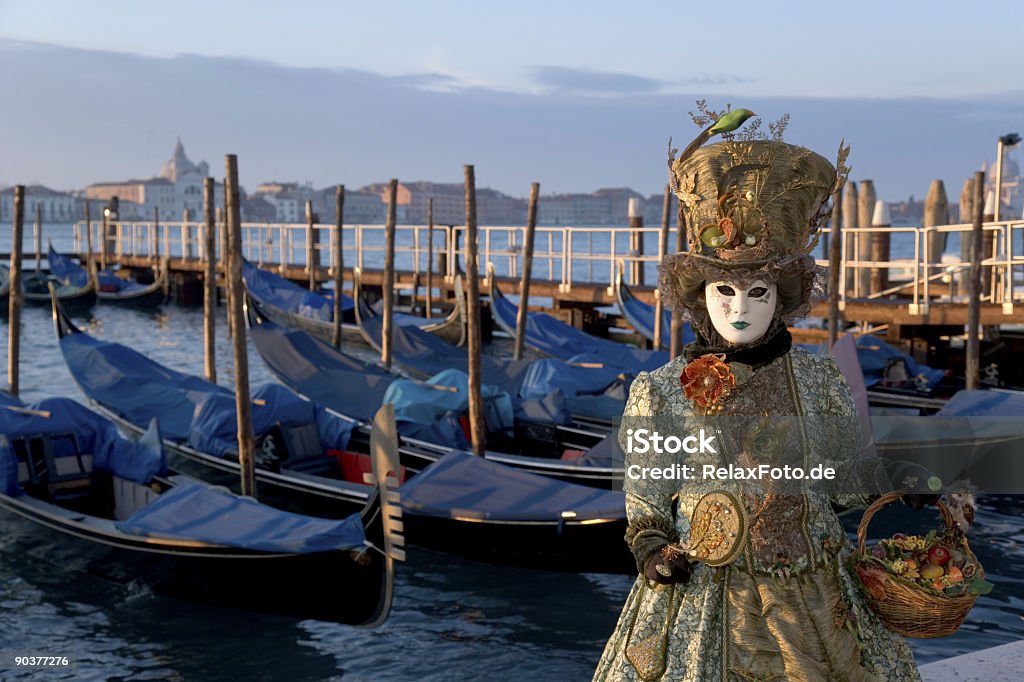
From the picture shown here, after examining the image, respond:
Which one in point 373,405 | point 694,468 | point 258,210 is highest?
point 258,210

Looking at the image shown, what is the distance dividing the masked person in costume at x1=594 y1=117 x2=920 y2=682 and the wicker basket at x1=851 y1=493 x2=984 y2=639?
0.08 meters

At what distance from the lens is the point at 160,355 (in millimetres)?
20844

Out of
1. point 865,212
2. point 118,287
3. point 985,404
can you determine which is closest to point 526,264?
point 865,212

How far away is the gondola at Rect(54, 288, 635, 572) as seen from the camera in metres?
6.68

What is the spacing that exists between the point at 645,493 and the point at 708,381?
0.84 ft

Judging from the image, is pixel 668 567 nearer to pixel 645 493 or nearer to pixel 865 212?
pixel 645 493

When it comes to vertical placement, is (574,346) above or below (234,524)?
above

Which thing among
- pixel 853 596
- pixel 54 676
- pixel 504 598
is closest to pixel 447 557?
pixel 504 598

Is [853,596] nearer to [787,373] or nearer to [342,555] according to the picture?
[787,373]

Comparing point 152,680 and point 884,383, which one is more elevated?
point 884,383

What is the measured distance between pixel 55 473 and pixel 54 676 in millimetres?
1687

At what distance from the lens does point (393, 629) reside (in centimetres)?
649

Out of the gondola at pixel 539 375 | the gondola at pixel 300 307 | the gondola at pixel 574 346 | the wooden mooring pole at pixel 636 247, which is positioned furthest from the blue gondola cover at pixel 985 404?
the gondola at pixel 300 307

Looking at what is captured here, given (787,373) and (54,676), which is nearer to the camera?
(787,373)
